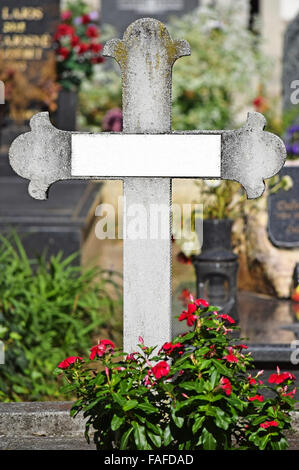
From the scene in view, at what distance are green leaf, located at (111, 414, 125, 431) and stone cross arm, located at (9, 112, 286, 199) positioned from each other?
3.58 feet

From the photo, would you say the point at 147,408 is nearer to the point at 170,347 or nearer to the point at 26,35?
the point at 170,347

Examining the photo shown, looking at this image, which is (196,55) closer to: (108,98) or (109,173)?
A: (108,98)

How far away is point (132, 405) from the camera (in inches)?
103

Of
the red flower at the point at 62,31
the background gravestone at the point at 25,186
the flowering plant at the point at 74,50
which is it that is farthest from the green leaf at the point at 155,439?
the red flower at the point at 62,31

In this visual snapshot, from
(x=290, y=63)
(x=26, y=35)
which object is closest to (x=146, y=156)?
(x=26, y=35)

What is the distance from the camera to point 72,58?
412 inches

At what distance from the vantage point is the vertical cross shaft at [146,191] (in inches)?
128

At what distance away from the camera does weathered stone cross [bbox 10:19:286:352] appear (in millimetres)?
3254

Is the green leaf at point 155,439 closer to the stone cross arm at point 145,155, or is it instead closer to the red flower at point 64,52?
the stone cross arm at point 145,155

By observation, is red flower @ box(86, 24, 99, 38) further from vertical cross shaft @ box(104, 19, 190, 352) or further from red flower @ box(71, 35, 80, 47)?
vertical cross shaft @ box(104, 19, 190, 352)

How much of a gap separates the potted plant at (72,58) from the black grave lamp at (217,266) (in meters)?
5.22

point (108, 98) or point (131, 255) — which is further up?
point (108, 98)
